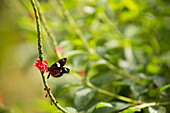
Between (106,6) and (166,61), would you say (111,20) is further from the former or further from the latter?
(166,61)

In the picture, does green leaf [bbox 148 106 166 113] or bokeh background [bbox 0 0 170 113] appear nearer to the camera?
green leaf [bbox 148 106 166 113]

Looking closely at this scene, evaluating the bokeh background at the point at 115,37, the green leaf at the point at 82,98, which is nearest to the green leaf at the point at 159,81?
the bokeh background at the point at 115,37

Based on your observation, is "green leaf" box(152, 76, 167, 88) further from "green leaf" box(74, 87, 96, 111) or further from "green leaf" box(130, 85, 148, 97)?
"green leaf" box(74, 87, 96, 111)

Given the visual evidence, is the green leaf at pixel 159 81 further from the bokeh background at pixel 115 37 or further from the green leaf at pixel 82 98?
the green leaf at pixel 82 98

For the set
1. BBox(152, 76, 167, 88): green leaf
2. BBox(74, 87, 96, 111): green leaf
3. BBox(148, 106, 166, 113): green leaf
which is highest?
BBox(74, 87, 96, 111): green leaf

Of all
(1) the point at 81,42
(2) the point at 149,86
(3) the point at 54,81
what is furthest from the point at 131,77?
(3) the point at 54,81

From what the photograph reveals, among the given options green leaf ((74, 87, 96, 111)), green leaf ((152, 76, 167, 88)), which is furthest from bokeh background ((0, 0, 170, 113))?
green leaf ((74, 87, 96, 111))

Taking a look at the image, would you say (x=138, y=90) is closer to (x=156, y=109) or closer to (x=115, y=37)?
(x=156, y=109)

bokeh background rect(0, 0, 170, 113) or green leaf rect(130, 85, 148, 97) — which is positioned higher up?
bokeh background rect(0, 0, 170, 113)

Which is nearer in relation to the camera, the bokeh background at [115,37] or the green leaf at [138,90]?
the green leaf at [138,90]
